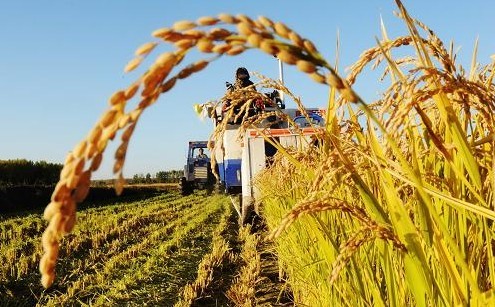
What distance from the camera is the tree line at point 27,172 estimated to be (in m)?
29.1

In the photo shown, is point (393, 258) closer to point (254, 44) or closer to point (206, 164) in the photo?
point (254, 44)

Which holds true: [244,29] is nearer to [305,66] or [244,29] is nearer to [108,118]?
[305,66]

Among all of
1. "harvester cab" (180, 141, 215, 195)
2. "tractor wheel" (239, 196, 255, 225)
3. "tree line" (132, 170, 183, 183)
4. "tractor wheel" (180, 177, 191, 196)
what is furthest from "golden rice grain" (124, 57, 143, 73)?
"tree line" (132, 170, 183, 183)

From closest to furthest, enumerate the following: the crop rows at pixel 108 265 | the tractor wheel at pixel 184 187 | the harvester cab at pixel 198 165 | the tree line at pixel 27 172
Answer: the crop rows at pixel 108 265
the harvester cab at pixel 198 165
the tractor wheel at pixel 184 187
the tree line at pixel 27 172

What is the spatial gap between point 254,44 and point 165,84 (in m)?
0.12

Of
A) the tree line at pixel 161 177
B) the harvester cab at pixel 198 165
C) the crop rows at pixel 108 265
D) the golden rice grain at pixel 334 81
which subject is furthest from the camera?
the tree line at pixel 161 177

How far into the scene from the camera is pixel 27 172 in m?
31.2

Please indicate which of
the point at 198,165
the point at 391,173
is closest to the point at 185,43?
the point at 391,173

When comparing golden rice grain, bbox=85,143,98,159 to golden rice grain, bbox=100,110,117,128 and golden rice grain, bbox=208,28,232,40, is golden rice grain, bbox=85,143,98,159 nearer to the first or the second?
golden rice grain, bbox=100,110,117,128

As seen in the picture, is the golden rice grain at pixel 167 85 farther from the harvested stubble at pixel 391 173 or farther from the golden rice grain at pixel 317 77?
the golden rice grain at pixel 317 77

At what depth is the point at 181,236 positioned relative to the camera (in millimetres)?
9336

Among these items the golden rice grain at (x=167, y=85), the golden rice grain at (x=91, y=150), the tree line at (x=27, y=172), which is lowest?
the golden rice grain at (x=91, y=150)

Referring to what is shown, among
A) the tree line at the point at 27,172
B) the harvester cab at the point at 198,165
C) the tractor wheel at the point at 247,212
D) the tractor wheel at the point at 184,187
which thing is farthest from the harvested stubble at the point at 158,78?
the tree line at the point at 27,172

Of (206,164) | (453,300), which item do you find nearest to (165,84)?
(453,300)
